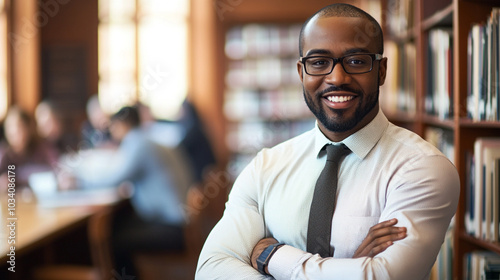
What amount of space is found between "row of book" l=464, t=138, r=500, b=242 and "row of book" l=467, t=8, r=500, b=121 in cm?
12

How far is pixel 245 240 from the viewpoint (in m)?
1.59

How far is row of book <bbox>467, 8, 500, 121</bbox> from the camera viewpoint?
1845 mm

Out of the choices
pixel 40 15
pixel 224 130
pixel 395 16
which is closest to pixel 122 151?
pixel 395 16

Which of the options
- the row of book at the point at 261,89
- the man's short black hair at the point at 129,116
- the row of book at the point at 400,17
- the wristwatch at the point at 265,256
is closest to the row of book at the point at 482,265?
the wristwatch at the point at 265,256

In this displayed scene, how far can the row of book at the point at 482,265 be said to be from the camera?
2.00 metres

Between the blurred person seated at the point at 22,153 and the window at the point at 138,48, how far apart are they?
300cm

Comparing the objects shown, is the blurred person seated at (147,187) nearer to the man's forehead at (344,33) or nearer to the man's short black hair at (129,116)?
the man's short black hair at (129,116)

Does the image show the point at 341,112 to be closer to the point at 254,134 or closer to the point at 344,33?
the point at 344,33

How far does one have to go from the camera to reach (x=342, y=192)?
1522mm

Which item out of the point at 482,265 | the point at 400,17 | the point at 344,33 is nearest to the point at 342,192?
the point at 344,33

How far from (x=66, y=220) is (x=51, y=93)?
183 inches

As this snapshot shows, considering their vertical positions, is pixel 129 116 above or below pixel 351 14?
below

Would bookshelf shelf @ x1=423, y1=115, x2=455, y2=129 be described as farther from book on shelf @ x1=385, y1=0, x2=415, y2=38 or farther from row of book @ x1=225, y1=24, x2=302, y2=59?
row of book @ x1=225, y1=24, x2=302, y2=59

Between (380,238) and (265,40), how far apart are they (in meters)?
6.24
